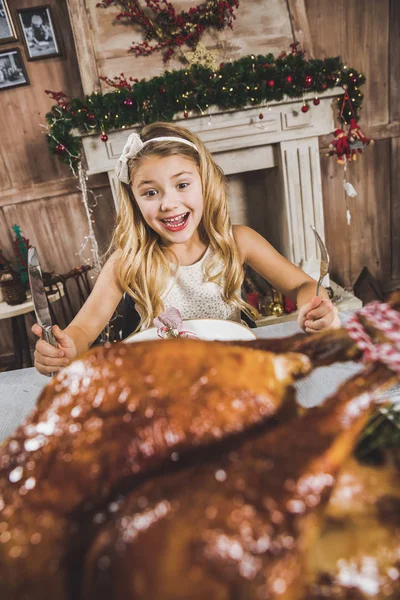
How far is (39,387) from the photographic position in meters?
0.85

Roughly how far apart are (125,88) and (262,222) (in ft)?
4.19

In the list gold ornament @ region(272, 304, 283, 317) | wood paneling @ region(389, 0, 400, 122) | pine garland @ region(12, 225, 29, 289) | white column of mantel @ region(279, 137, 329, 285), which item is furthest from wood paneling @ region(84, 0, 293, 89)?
gold ornament @ region(272, 304, 283, 317)

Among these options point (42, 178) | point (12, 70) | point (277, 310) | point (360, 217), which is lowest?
point (277, 310)

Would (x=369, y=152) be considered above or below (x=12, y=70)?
below

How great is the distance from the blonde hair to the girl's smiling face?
0.04m

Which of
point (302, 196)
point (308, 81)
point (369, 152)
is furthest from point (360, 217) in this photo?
point (308, 81)

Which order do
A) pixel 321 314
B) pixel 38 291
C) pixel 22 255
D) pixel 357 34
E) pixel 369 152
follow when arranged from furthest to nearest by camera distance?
pixel 369 152, pixel 357 34, pixel 22 255, pixel 321 314, pixel 38 291

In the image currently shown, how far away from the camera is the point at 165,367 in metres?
0.37

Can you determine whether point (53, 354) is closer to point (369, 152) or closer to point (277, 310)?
point (277, 310)

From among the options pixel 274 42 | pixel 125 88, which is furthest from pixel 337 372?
pixel 274 42

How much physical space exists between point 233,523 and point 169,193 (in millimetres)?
972

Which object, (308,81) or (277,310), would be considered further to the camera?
(277,310)

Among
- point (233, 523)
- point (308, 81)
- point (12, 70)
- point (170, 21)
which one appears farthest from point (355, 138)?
point (233, 523)

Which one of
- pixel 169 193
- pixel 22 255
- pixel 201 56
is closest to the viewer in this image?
pixel 169 193
